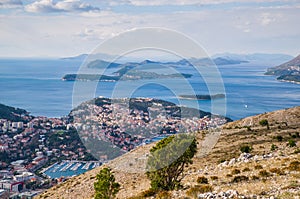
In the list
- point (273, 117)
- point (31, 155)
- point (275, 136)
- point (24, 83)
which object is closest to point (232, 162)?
point (275, 136)

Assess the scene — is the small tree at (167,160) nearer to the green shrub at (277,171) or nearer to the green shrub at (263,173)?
the green shrub at (263,173)

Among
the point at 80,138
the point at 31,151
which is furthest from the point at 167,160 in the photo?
the point at 31,151

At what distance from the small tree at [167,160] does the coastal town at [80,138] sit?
18.8 meters

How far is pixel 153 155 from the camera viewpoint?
12.5m

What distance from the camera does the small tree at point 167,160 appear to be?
1209cm

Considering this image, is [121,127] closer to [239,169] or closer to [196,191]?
[239,169]

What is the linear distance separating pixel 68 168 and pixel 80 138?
7512 mm

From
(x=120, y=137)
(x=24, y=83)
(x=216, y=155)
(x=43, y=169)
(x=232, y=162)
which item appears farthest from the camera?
(x=24, y=83)

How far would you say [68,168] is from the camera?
44125 mm

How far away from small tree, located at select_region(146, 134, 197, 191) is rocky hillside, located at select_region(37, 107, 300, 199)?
62 centimetres

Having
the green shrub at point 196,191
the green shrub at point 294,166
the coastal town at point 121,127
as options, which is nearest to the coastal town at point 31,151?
the coastal town at point 121,127

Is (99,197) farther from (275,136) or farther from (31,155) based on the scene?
(31,155)

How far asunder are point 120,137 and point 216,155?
68.8ft

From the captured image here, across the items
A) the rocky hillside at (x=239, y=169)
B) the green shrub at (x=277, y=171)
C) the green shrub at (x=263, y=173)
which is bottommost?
the rocky hillside at (x=239, y=169)
